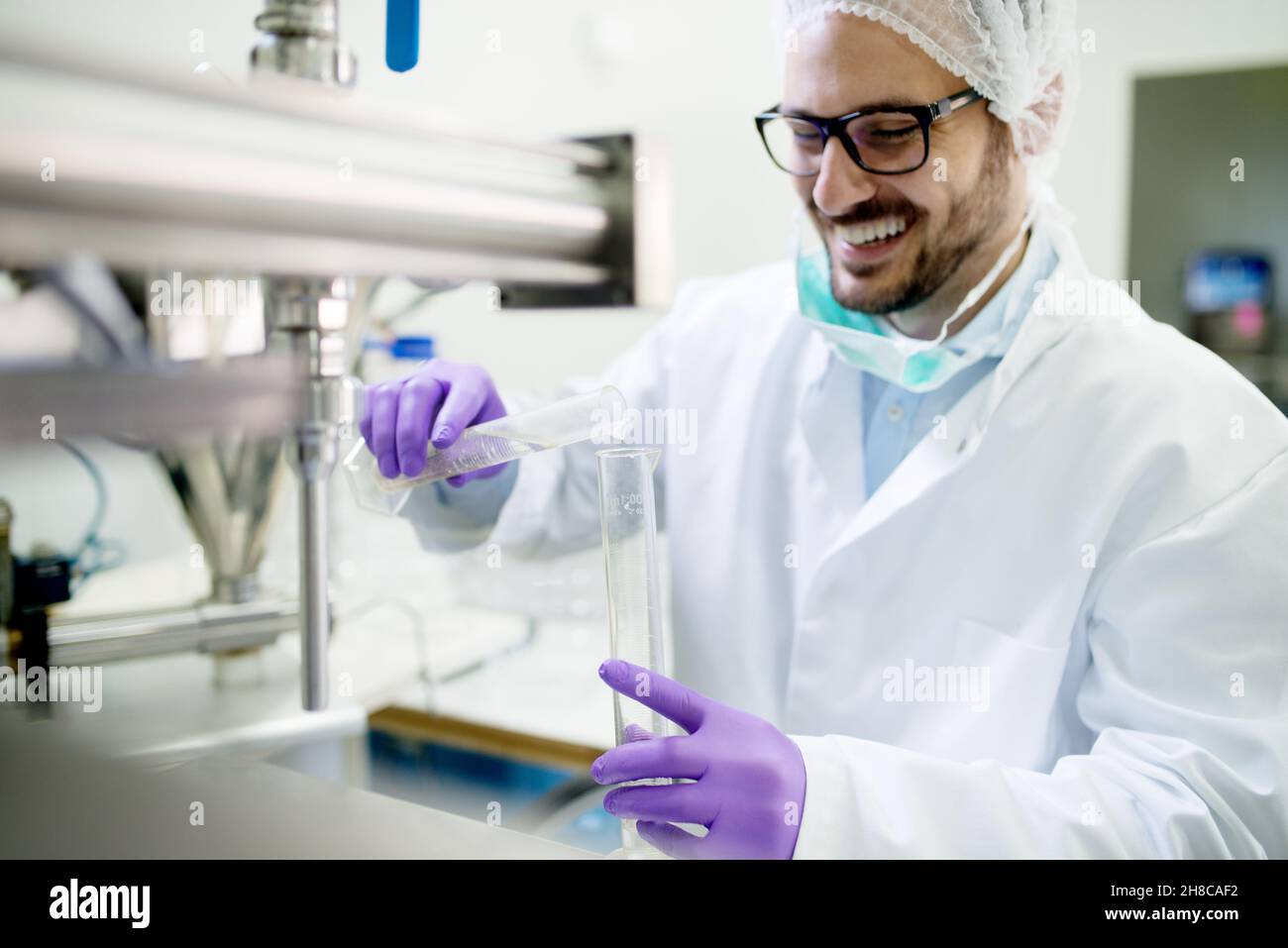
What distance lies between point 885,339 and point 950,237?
121 millimetres

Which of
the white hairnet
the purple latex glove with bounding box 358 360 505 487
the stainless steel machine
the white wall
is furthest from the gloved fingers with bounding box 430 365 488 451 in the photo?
the white wall

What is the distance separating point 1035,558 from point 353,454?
0.63 meters

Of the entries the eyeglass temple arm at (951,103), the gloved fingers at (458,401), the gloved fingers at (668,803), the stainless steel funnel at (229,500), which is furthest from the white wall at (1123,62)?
the gloved fingers at (668,803)

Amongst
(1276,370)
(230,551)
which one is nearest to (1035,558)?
(230,551)

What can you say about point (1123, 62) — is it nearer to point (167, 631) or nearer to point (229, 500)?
point (229, 500)

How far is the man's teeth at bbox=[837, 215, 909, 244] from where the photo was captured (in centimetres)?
92

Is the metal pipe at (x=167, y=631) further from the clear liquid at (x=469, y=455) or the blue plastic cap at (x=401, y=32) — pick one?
the blue plastic cap at (x=401, y=32)

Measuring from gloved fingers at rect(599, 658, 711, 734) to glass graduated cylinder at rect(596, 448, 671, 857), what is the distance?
3 centimetres

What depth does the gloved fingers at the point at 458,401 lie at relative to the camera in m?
0.81

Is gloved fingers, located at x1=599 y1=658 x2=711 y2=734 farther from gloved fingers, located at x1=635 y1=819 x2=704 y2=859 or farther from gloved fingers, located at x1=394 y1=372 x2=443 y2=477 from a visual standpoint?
gloved fingers, located at x1=394 y1=372 x2=443 y2=477

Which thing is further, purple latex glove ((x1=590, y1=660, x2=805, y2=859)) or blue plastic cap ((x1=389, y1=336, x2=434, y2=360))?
blue plastic cap ((x1=389, y1=336, x2=434, y2=360))

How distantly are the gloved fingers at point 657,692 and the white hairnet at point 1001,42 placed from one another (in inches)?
24.3

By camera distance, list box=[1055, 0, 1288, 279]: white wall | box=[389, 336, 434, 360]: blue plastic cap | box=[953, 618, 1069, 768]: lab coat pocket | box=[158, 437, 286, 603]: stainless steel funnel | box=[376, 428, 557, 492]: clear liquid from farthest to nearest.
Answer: box=[1055, 0, 1288, 279]: white wall < box=[389, 336, 434, 360]: blue plastic cap < box=[158, 437, 286, 603]: stainless steel funnel < box=[953, 618, 1069, 768]: lab coat pocket < box=[376, 428, 557, 492]: clear liquid
